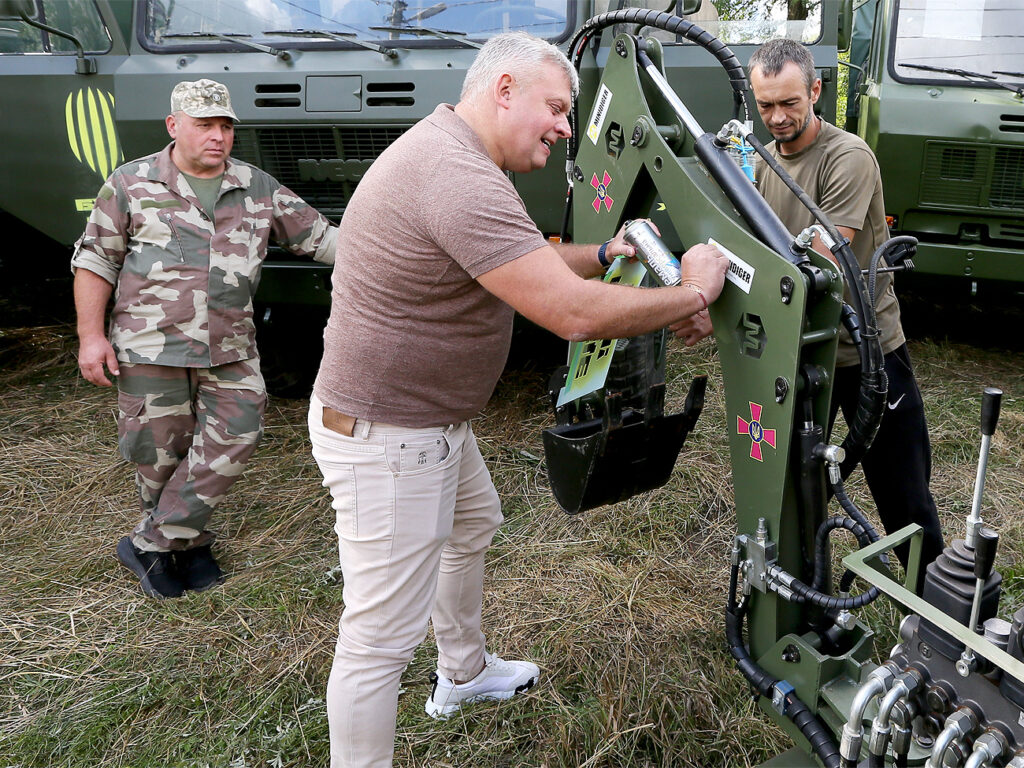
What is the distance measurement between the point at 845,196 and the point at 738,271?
87 cm

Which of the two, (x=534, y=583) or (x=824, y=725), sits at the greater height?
(x=824, y=725)

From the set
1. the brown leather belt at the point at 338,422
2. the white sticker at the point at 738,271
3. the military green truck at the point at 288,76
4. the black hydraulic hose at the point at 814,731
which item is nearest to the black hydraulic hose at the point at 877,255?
the white sticker at the point at 738,271

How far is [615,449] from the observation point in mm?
2449

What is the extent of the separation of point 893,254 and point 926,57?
324 centimetres

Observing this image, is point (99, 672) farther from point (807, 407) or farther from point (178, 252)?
point (807, 407)

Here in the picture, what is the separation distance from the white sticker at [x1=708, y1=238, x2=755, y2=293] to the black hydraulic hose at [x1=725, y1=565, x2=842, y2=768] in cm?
67

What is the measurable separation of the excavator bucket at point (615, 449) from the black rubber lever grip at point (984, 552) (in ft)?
3.19

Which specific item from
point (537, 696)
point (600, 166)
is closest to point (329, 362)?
point (600, 166)

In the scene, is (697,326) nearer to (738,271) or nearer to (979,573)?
(738,271)

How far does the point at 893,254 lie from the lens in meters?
2.25

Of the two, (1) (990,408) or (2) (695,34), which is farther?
(2) (695,34)

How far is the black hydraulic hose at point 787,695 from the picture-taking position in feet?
6.51

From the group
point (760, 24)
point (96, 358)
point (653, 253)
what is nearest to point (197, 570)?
point (96, 358)

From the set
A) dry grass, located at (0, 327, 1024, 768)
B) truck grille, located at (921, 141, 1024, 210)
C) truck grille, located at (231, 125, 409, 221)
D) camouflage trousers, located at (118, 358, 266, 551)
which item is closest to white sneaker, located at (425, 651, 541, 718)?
dry grass, located at (0, 327, 1024, 768)
